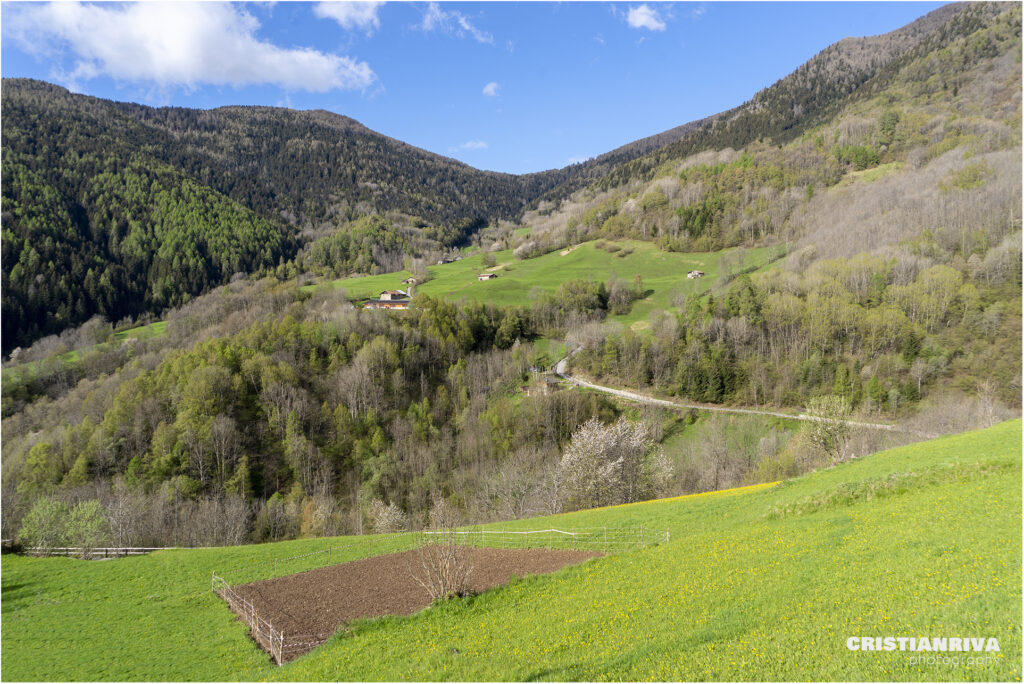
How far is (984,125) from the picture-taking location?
192 metres

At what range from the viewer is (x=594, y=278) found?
174375mm

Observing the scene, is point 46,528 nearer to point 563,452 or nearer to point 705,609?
point 705,609

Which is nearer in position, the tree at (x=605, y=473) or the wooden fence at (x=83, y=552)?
the wooden fence at (x=83, y=552)

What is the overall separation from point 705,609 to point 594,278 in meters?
165

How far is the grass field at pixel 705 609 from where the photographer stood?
1057 centimetres

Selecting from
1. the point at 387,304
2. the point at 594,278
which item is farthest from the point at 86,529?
the point at 594,278

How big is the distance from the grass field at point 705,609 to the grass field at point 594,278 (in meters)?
124

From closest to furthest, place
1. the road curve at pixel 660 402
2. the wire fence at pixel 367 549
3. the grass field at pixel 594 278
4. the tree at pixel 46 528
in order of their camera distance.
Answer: the wire fence at pixel 367 549 < the tree at pixel 46 528 < the road curve at pixel 660 402 < the grass field at pixel 594 278

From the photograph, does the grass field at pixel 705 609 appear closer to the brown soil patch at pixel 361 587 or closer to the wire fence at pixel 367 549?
the wire fence at pixel 367 549

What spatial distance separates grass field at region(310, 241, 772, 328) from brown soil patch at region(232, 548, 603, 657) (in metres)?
121

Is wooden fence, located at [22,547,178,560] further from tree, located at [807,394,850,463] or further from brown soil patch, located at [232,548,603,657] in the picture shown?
tree, located at [807,394,850,463]

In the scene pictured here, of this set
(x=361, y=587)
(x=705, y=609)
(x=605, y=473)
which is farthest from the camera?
(x=605, y=473)

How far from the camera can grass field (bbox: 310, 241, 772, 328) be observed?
520 ft

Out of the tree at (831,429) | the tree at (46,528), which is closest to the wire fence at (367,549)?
the tree at (46,528)
